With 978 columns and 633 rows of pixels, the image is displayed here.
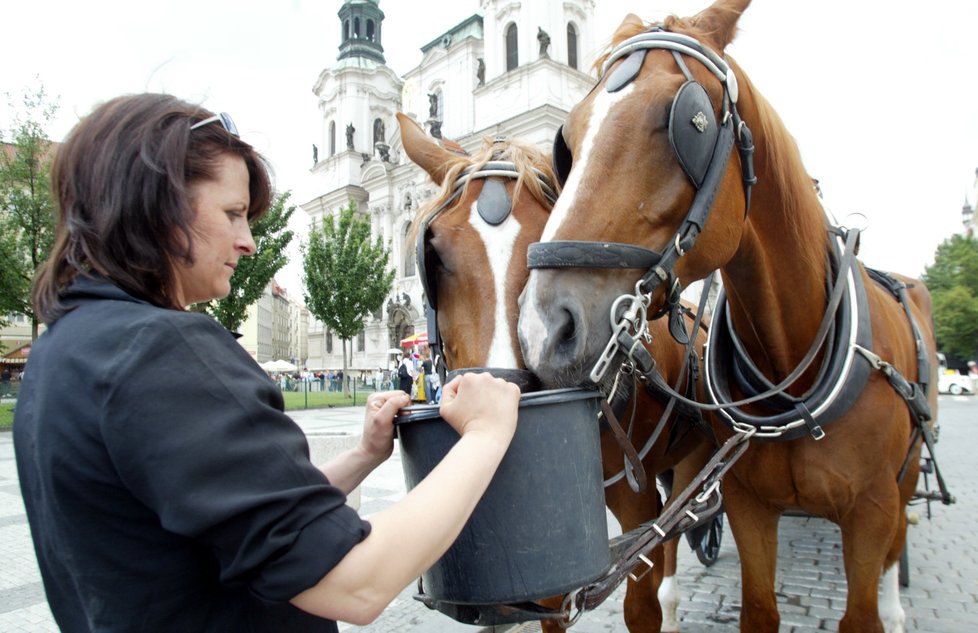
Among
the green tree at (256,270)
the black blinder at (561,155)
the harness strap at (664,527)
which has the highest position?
the green tree at (256,270)

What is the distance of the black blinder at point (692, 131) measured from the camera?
165 centimetres

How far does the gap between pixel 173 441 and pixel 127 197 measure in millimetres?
414

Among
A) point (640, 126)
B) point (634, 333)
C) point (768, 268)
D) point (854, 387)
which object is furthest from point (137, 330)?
point (854, 387)

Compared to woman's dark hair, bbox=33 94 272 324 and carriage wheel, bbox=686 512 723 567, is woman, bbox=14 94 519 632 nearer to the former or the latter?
woman's dark hair, bbox=33 94 272 324

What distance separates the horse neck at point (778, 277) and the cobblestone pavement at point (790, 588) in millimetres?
1838

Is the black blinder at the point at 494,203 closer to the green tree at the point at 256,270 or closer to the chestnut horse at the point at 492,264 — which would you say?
the chestnut horse at the point at 492,264

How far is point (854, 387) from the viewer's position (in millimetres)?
2205

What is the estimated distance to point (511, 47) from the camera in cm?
3588

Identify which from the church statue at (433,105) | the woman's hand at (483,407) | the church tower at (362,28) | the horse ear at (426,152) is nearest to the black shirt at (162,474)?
the woman's hand at (483,407)

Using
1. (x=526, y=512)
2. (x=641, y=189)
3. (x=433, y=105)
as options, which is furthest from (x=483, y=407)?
(x=433, y=105)

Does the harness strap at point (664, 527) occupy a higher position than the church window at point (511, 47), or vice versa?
the church window at point (511, 47)

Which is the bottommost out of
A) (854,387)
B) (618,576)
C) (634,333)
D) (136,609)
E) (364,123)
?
(618,576)

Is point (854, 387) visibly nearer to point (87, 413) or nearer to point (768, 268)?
point (768, 268)

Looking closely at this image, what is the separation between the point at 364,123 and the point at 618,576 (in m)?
49.2
